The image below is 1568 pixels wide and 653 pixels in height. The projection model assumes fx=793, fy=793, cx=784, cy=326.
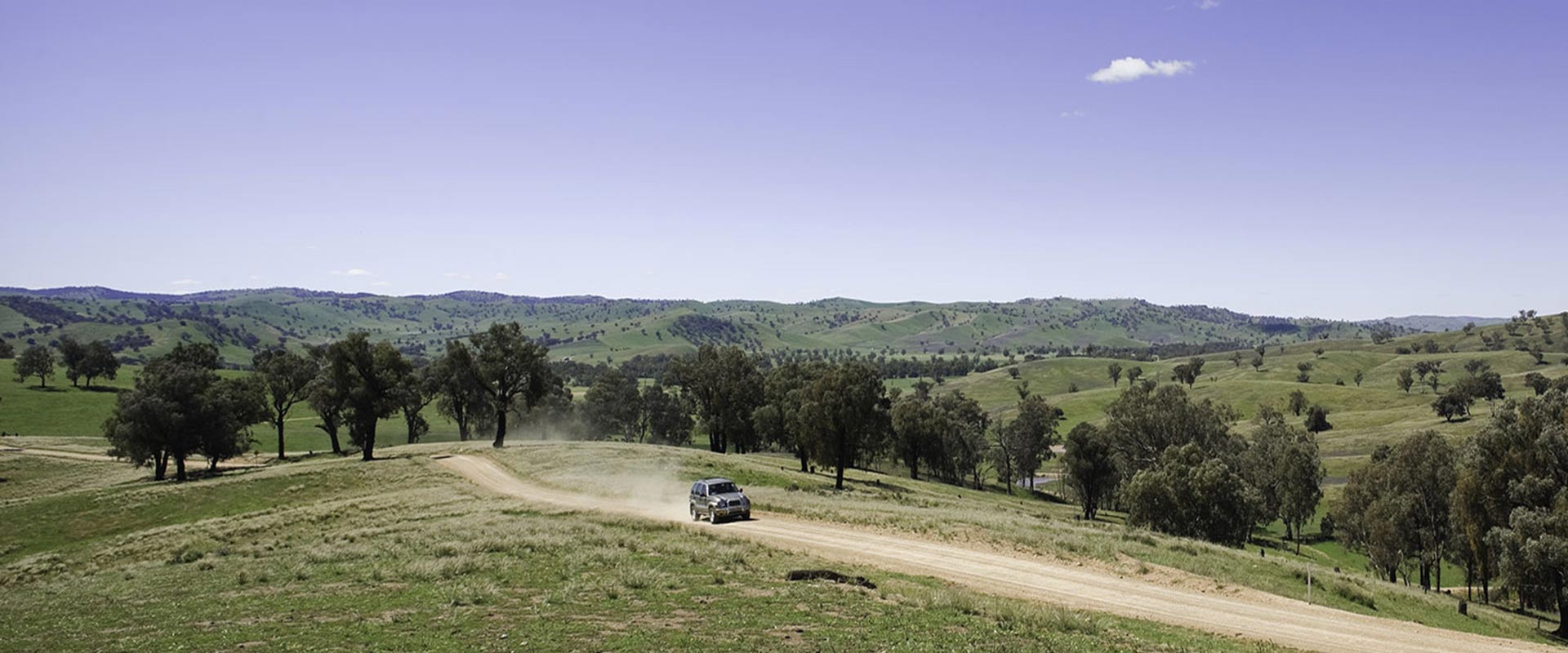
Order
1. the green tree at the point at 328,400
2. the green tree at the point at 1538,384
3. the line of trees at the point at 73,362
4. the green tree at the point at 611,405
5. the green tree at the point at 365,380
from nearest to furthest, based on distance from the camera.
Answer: the green tree at the point at 365,380, the green tree at the point at 328,400, the green tree at the point at 611,405, the line of trees at the point at 73,362, the green tree at the point at 1538,384

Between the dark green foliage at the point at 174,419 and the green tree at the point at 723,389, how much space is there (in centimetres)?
5075

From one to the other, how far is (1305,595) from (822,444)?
5008 cm

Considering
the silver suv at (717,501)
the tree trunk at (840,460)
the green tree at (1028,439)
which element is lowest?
the green tree at (1028,439)

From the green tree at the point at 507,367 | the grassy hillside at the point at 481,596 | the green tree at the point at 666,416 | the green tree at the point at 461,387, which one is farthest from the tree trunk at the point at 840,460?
the green tree at the point at 666,416

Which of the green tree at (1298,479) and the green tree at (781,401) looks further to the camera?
the green tree at (781,401)

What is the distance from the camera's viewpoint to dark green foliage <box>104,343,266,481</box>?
A: 232ft

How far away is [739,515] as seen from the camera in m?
41.9

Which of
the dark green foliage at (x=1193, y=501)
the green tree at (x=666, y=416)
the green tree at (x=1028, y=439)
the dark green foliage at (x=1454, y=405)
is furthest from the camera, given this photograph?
the dark green foliage at (x=1454, y=405)

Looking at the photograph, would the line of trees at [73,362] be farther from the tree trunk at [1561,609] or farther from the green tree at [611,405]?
the tree trunk at [1561,609]

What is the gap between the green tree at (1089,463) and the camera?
96.2 metres

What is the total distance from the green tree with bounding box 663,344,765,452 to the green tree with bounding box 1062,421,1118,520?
1583 inches

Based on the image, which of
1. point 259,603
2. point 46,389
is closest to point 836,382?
point 259,603

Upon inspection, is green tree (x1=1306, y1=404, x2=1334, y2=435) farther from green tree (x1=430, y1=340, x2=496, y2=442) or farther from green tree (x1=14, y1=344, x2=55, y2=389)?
green tree (x1=14, y1=344, x2=55, y2=389)

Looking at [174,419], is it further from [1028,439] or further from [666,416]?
[1028,439]
